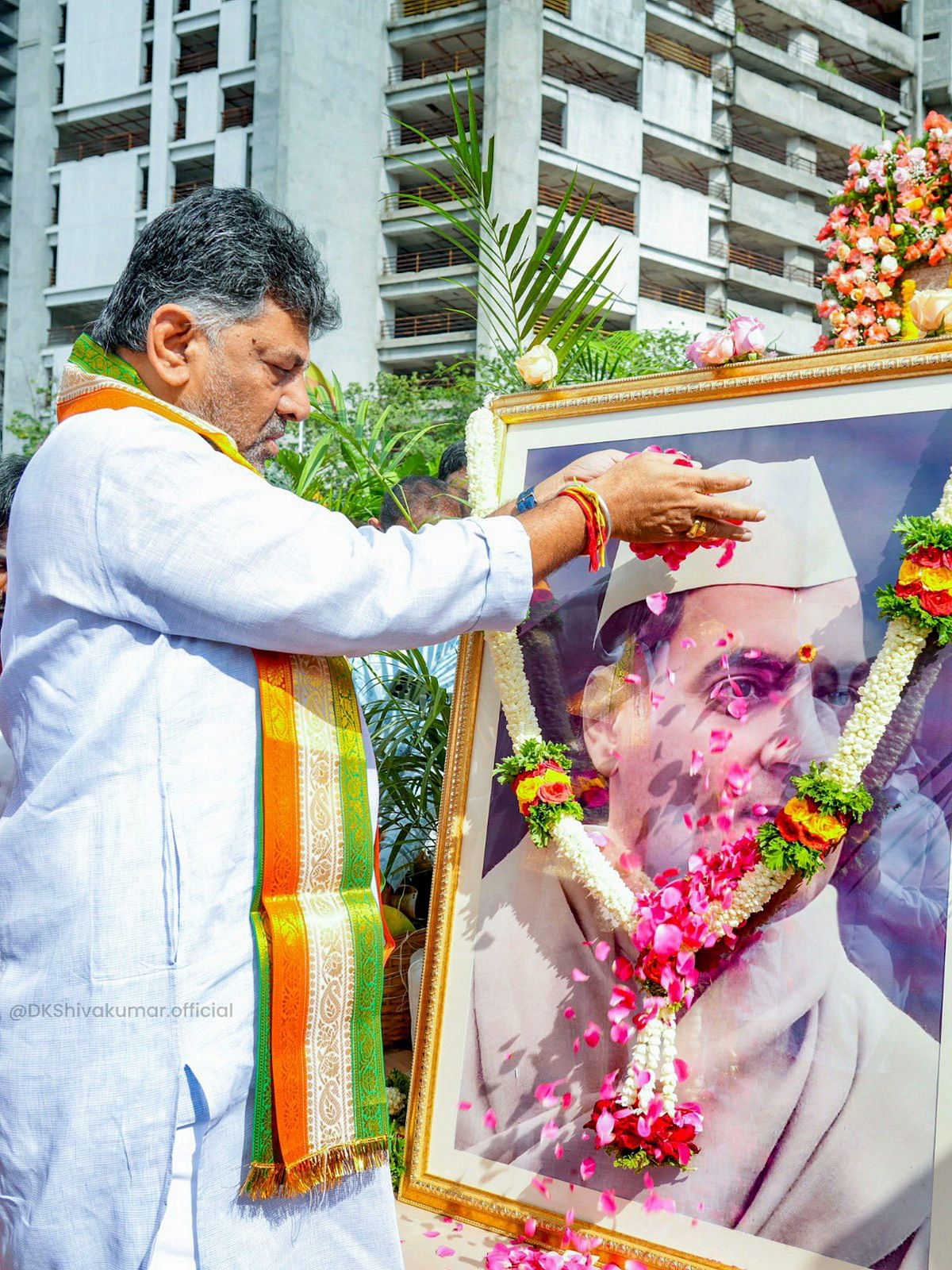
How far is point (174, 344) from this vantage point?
57.9 inches

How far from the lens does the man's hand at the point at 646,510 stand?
1.49 meters

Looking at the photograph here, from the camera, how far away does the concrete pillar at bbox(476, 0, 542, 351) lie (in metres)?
25.4

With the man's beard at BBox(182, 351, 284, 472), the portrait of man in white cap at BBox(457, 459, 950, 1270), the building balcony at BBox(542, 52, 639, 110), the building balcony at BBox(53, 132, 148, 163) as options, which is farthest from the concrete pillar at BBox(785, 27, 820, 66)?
the man's beard at BBox(182, 351, 284, 472)

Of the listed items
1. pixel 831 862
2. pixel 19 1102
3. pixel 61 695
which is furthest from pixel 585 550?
pixel 19 1102

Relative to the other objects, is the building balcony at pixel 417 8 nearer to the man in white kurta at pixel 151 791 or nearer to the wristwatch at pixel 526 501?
the wristwatch at pixel 526 501

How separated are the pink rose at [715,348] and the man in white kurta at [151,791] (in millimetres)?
669

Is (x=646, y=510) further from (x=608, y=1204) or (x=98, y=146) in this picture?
(x=98, y=146)

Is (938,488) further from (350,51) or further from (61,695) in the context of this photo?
(350,51)

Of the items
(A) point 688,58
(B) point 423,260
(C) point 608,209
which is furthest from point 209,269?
(A) point 688,58

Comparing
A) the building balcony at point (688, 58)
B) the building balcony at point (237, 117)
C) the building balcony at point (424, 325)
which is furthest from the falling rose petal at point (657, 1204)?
the building balcony at point (688, 58)

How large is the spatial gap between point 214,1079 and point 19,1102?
0.75 ft

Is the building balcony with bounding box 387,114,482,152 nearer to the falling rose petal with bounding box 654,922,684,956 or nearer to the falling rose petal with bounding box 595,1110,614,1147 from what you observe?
the falling rose petal with bounding box 654,922,684,956

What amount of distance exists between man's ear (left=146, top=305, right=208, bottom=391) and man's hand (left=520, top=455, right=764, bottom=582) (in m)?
0.49

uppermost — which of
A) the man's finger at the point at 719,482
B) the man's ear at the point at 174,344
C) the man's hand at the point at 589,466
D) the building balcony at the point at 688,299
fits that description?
the building balcony at the point at 688,299
